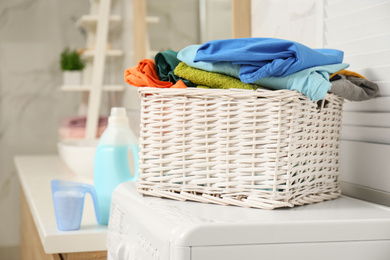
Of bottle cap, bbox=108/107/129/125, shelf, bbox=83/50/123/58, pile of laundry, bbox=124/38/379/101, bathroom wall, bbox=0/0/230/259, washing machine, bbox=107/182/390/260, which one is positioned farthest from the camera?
bathroom wall, bbox=0/0/230/259

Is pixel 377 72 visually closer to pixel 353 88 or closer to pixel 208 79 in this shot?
pixel 353 88

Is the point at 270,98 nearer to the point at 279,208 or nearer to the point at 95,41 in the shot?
the point at 279,208

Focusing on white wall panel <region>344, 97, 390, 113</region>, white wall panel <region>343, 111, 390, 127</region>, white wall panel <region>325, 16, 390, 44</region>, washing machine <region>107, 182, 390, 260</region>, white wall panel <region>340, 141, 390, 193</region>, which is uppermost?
white wall panel <region>325, 16, 390, 44</region>

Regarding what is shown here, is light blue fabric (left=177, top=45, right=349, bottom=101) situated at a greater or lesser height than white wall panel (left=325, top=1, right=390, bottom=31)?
lesser

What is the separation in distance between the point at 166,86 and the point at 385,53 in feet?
1.14

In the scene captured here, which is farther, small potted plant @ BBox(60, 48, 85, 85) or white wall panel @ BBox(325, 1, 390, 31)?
small potted plant @ BBox(60, 48, 85, 85)

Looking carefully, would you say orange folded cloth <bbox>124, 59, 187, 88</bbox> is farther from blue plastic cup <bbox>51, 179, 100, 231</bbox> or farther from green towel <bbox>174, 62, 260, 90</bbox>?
blue plastic cup <bbox>51, 179, 100, 231</bbox>

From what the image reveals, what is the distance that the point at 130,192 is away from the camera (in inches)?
33.2

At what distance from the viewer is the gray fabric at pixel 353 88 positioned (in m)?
0.77

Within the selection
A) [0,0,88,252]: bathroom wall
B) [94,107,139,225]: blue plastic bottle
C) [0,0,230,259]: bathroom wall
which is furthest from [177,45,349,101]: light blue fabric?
[0,0,88,252]: bathroom wall

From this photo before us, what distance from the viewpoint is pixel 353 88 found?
769 millimetres

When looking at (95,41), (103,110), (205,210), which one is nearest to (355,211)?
(205,210)

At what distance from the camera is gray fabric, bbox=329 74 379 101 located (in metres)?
0.77

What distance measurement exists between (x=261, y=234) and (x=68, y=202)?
520 mm
